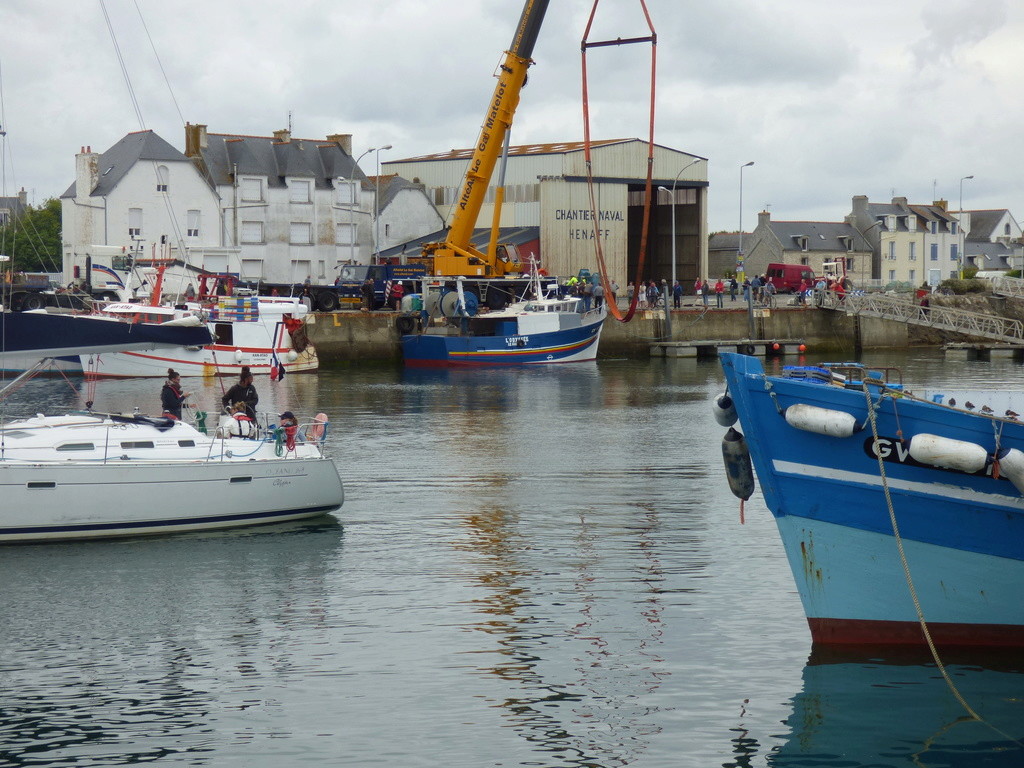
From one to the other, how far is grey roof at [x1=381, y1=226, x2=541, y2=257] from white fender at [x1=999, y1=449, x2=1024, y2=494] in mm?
51739

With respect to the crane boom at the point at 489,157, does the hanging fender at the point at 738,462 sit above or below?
below

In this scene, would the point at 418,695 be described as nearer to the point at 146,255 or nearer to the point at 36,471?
the point at 36,471

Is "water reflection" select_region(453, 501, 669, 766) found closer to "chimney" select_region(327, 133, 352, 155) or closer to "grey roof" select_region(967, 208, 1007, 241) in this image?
"chimney" select_region(327, 133, 352, 155)

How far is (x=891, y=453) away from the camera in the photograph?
37.7 ft

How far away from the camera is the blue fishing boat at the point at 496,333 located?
51.5 m

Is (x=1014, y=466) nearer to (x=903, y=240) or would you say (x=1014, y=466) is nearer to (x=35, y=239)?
(x=903, y=240)

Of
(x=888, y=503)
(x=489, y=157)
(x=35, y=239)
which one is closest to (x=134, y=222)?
(x=489, y=157)

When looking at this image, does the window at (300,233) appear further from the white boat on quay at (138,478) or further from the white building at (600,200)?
the white boat on quay at (138,478)

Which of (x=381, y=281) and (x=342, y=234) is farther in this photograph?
(x=342, y=234)

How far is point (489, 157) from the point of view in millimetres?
50562

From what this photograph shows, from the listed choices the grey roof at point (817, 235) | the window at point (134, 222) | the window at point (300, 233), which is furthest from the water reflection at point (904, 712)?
the grey roof at point (817, 235)

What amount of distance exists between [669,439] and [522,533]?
11.3 metres

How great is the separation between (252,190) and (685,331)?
25.7m

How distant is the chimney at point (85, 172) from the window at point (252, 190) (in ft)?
25.7
